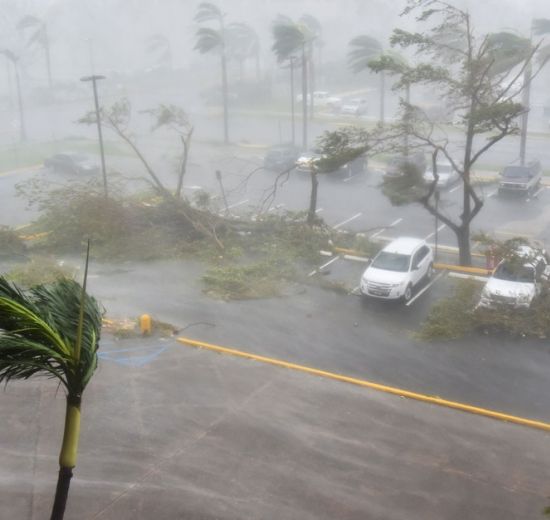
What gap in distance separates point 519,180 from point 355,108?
26.4 meters

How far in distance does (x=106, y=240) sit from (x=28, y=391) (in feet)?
35.9

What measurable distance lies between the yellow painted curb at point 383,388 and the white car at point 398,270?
15.3 ft

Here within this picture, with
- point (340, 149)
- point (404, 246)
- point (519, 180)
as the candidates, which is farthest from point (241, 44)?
point (404, 246)

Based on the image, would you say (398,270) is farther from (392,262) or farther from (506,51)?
(506,51)

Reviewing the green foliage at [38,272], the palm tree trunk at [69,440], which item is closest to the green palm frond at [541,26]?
the green foliage at [38,272]

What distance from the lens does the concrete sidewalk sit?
36.8 feet

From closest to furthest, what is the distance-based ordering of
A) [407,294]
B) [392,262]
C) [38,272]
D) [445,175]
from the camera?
[407,294]
[392,262]
[38,272]
[445,175]

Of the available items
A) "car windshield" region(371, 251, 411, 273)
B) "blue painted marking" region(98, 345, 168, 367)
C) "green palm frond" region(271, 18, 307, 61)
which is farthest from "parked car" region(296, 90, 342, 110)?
"blue painted marking" region(98, 345, 168, 367)

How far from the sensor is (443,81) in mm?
21469

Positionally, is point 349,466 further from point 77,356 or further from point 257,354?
point 77,356

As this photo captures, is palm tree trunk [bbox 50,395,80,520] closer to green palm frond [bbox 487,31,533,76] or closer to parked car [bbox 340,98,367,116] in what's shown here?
green palm frond [bbox 487,31,533,76]

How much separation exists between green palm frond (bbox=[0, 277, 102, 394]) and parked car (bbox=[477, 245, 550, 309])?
14.7m

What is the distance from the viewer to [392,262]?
21.0m

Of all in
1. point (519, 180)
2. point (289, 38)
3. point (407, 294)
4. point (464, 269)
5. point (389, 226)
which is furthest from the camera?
point (289, 38)
